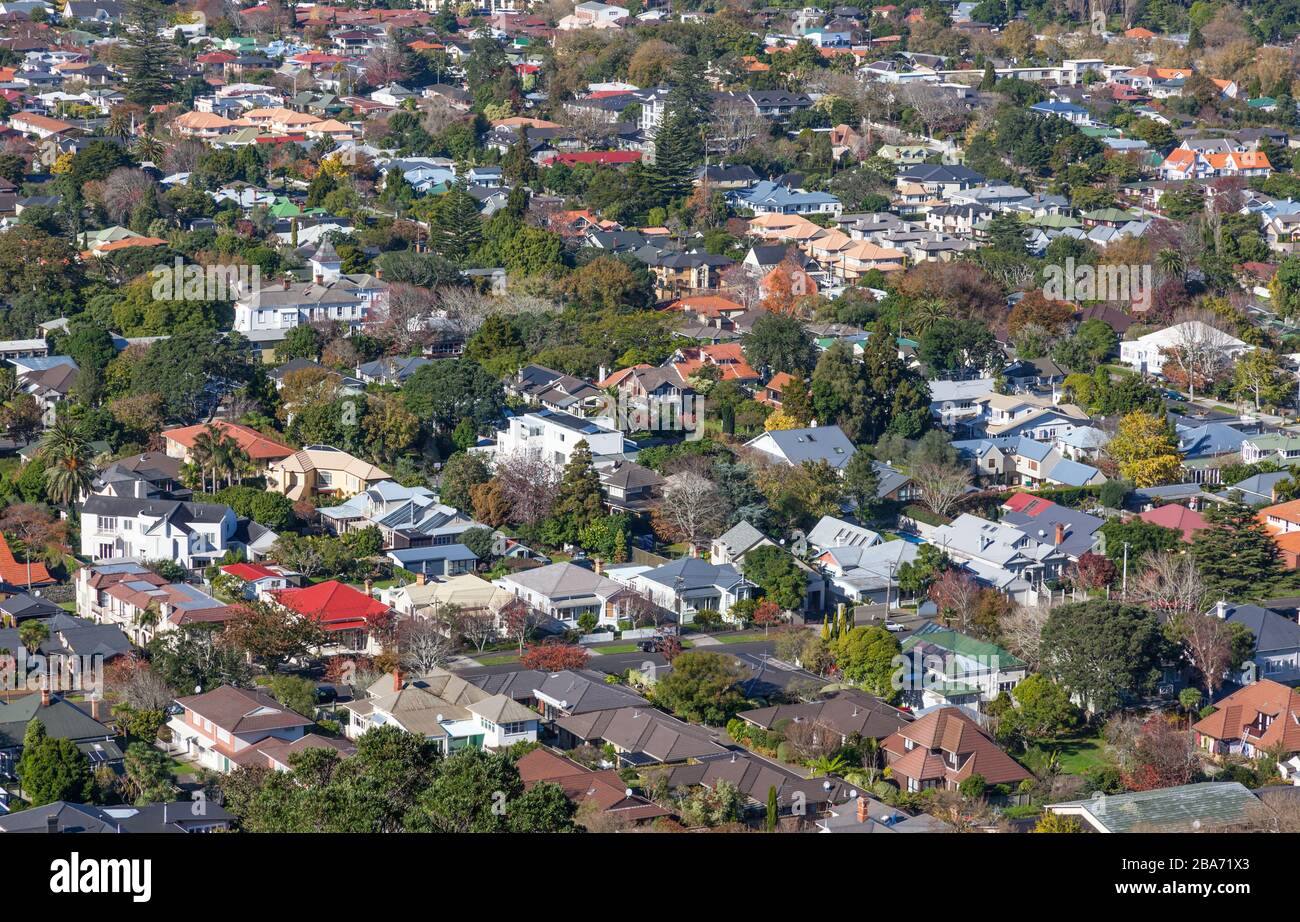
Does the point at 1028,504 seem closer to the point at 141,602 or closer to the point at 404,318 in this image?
the point at 141,602

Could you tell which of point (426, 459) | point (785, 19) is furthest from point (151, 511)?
point (785, 19)

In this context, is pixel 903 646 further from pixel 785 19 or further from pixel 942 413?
pixel 785 19

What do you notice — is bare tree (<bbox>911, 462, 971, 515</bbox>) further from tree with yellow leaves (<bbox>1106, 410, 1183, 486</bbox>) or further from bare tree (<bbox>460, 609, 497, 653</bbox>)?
bare tree (<bbox>460, 609, 497, 653</bbox>)

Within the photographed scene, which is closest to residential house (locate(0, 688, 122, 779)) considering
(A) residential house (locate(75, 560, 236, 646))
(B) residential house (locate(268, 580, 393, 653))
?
(A) residential house (locate(75, 560, 236, 646))

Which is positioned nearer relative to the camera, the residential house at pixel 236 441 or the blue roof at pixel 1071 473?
the residential house at pixel 236 441

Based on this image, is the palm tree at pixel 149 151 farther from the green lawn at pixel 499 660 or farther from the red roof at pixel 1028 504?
the green lawn at pixel 499 660

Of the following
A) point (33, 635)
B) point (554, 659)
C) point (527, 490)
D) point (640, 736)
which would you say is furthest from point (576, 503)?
point (33, 635)

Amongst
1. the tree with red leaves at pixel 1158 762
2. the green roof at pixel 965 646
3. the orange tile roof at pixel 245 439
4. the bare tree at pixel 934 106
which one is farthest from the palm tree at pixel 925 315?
the bare tree at pixel 934 106
